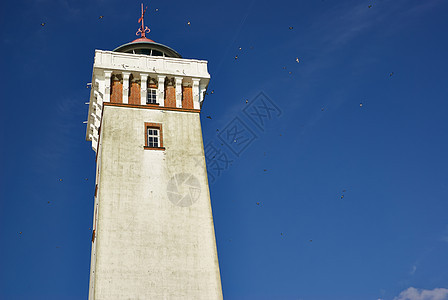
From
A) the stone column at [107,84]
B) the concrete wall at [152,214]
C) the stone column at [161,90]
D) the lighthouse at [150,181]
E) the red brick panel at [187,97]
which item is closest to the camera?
the concrete wall at [152,214]

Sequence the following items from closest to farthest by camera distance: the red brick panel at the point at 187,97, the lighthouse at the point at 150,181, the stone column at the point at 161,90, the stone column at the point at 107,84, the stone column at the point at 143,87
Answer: the lighthouse at the point at 150,181 < the stone column at the point at 107,84 < the stone column at the point at 143,87 < the stone column at the point at 161,90 < the red brick panel at the point at 187,97

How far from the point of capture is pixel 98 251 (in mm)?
29578

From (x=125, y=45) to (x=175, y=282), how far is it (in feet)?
62.3

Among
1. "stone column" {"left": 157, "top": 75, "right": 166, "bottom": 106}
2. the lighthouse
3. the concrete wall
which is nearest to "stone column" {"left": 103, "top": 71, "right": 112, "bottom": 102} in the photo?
the lighthouse

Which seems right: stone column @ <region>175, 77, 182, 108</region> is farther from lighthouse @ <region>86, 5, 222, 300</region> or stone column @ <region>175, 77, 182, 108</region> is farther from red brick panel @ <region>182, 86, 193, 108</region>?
red brick panel @ <region>182, 86, 193, 108</region>

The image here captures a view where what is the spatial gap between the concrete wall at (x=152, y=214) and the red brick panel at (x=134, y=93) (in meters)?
0.73

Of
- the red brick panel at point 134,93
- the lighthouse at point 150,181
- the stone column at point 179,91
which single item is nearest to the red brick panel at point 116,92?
the lighthouse at point 150,181

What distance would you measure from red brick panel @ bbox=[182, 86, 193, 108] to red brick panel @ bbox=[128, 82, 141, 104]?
313cm

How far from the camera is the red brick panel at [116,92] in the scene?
118 feet

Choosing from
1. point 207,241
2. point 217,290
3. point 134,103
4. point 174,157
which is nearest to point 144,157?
point 174,157

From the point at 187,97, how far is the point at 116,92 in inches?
193

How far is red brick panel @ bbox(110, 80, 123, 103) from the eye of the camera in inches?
1414

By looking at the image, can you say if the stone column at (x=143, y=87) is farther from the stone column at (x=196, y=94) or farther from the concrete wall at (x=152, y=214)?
the stone column at (x=196, y=94)

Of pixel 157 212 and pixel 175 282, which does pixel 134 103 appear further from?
pixel 175 282
